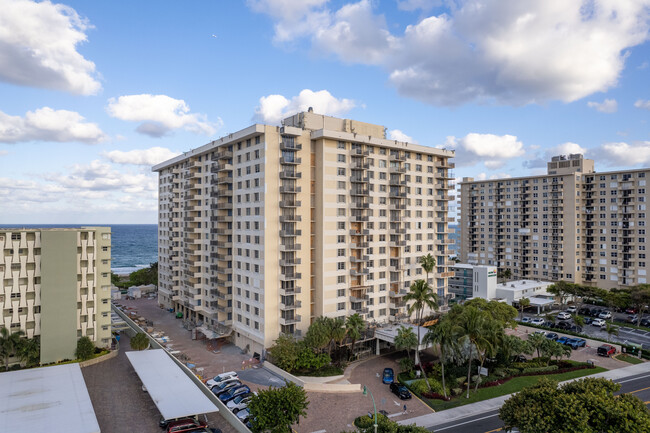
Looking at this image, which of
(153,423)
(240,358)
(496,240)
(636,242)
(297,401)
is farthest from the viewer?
(496,240)

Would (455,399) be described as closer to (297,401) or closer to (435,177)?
(297,401)

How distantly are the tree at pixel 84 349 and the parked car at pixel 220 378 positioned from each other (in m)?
19.5

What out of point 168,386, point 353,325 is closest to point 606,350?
point 353,325

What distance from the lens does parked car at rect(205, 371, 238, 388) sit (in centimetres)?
4991

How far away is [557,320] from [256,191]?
71717 mm

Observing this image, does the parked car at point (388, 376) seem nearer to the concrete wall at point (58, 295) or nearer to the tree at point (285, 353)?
the tree at point (285, 353)

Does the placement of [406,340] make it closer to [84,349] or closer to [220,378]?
[220,378]

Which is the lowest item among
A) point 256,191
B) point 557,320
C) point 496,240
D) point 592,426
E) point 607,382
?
point 557,320

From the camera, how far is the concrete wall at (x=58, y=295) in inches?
2205

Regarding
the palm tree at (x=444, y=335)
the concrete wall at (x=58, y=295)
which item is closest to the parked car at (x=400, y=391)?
the palm tree at (x=444, y=335)

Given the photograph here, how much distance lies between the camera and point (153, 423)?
40969 mm

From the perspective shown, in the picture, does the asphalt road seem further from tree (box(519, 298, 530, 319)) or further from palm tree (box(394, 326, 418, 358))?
tree (box(519, 298, 530, 319))

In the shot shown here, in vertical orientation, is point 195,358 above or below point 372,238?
below

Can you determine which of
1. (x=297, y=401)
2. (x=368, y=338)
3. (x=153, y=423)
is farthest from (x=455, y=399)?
(x=153, y=423)
